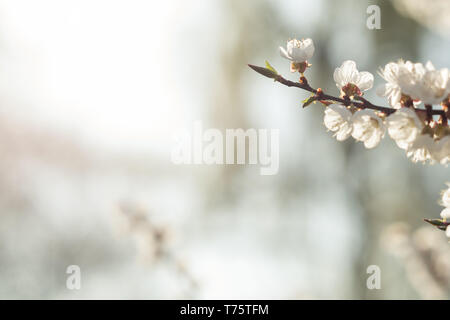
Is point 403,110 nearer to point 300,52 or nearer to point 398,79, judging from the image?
point 398,79

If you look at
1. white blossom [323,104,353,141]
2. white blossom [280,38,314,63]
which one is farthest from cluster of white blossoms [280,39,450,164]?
white blossom [280,38,314,63]

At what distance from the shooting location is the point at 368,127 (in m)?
0.88

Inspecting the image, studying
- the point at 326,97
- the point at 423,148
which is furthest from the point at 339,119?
the point at 423,148

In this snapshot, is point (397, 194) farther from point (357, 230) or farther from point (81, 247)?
point (81, 247)

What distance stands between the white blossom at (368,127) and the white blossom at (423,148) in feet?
0.25

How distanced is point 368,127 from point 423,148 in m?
0.12

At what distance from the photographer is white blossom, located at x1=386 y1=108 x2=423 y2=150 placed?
79 centimetres

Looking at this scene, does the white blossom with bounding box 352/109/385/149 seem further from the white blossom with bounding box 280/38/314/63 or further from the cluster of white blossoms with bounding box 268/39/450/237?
the white blossom with bounding box 280/38/314/63

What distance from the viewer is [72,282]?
3648 mm

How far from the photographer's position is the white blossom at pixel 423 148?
31.6 inches

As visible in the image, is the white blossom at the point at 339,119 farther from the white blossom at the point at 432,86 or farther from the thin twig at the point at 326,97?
the white blossom at the point at 432,86

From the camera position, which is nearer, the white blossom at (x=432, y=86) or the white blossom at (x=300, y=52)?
the white blossom at (x=432, y=86)

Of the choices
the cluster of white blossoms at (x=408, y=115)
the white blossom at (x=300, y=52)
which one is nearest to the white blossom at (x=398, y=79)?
the cluster of white blossoms at (x=408, y=115)
